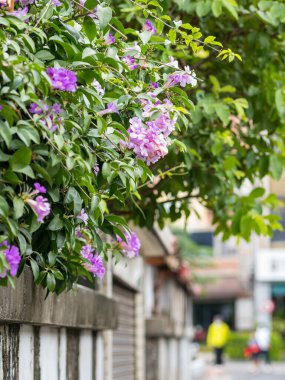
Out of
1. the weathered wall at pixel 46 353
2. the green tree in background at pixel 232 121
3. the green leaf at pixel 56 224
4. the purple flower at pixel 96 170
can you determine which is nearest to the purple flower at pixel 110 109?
the purple flower at pixel 96 170

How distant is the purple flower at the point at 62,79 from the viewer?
3164 mm

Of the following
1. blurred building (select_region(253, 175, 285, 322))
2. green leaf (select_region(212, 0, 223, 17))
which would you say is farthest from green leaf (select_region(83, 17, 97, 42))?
blurred building (select_region(253, 175, 285, 322))

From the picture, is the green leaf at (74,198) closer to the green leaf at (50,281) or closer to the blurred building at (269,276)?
the green leaf at (50,281)

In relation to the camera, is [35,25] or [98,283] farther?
[98,283]

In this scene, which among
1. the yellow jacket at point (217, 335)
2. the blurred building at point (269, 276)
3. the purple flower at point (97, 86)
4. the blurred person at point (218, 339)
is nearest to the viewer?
the purple flower at point (97, 86)

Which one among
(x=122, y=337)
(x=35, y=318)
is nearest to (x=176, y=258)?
(x=122, y=337)

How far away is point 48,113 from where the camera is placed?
10.5ft

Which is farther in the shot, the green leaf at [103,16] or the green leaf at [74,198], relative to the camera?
the green leaf at [103,16]

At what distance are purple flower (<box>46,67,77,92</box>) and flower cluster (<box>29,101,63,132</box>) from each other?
0.23ft

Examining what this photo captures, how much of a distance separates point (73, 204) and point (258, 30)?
3297 millimetres

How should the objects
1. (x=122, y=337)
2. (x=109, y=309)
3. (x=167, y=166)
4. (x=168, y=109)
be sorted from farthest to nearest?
(x=122, y=337), (x=109, y=309), (x=167, y=166), (x=168, y=109)

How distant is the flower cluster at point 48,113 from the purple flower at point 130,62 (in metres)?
0.80

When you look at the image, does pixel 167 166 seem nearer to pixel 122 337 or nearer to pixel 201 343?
pixel 122 337

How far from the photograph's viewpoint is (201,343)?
49.8m
